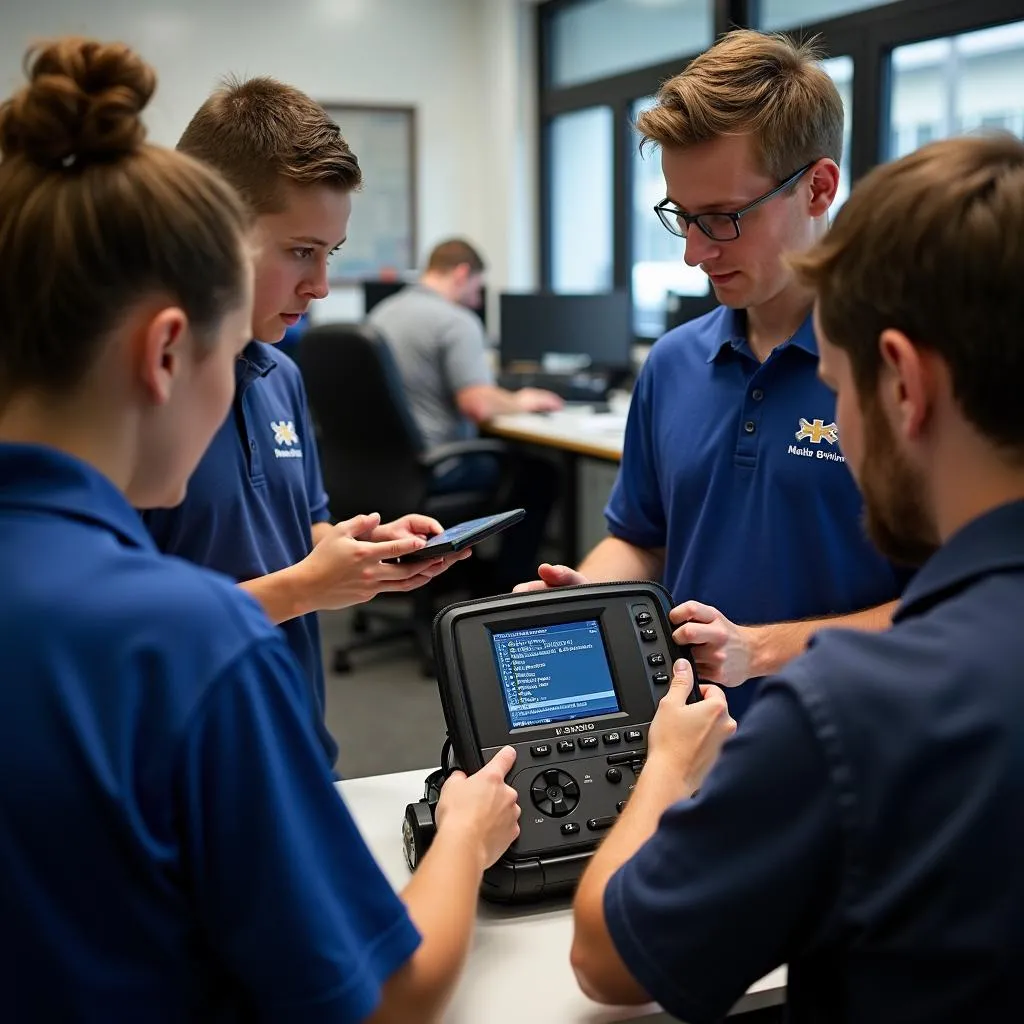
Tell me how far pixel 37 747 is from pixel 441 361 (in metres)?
3.66

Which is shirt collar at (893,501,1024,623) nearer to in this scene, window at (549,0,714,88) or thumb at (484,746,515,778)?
thumb at (484,746,515,778)

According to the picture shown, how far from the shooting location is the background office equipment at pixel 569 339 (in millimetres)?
4980

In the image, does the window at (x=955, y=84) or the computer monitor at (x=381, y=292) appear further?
the computer monitor at (x=381, y=292)

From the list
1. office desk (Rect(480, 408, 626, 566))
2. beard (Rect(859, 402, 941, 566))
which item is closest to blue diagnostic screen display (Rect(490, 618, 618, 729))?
beard (Rect(859, 402, 941, 566))

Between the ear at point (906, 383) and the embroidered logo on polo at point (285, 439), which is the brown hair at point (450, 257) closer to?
the embroidered logo on polo at point (285, 439)

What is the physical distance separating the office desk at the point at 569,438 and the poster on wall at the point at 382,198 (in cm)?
222

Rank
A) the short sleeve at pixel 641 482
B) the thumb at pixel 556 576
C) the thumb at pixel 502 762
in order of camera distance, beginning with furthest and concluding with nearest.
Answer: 1. the short sleeve at pixel 641 482
2. the thumb at pixel 556 576
3. the thumb at pixel 502 762

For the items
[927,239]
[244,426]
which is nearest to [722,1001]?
[927,239]

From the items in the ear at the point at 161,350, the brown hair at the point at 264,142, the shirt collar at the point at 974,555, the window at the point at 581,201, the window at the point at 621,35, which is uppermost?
the window at the point at 621,35

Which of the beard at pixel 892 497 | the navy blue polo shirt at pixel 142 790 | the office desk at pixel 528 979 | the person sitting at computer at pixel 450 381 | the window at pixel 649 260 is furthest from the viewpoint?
the window at pixel 649 260

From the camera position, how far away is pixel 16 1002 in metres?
0.68

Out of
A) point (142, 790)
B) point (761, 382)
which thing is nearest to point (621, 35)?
point (761, 382)

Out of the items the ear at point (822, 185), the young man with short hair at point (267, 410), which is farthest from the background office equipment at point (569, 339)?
the young man with short hair at point (267, 410)

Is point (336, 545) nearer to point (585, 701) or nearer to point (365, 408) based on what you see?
point (585, 701)
